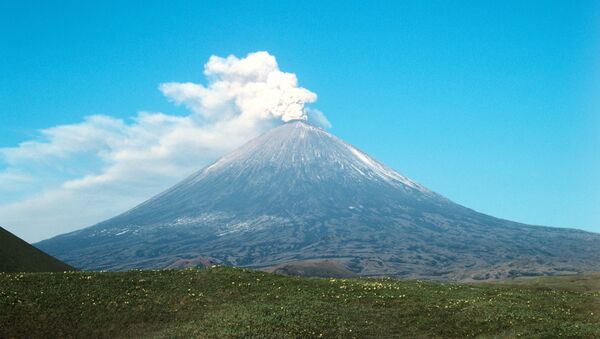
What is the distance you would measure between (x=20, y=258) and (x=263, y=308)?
34.9m

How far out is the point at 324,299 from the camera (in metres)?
38.8

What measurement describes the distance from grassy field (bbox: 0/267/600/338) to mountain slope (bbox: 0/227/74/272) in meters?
17.3

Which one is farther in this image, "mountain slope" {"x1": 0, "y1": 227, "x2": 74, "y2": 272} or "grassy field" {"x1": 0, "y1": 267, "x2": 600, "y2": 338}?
"mountain slope" {"x1": 0, "y1": 227, "x2": 74, "y2": 272}

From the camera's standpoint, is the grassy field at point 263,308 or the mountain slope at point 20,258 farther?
the mountain slope at point 20,258

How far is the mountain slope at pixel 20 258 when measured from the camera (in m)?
55.2

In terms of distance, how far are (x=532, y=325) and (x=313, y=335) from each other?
1351 centimetres

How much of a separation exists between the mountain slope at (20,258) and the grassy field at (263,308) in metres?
17.3

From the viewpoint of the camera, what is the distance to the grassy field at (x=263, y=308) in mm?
33031

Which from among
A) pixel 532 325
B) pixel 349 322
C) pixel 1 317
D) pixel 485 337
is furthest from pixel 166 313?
pixel 532 325

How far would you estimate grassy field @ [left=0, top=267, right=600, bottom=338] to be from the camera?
33031 millimetres

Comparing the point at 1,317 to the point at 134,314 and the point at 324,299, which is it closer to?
the point at 134,314

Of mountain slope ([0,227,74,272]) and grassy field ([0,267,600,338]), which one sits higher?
mountain slope ([0,227,74,272])

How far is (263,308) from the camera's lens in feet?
118

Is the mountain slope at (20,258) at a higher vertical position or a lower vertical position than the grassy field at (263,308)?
higher
